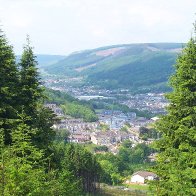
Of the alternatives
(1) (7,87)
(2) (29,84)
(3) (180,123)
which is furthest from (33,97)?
(3) (180,123)

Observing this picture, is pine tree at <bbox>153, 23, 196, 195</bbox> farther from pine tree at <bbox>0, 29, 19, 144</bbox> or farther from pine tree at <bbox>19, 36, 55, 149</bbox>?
pine tree at <bbox>0, 29, 19, 144</bbox>

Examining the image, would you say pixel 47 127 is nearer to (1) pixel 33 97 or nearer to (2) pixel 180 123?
(1) pixel 33 97

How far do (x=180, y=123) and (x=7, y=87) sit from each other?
30.1 ft

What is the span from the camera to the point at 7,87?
22141 mm

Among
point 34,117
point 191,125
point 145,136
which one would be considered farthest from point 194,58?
point 145,136

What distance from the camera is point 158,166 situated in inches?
838

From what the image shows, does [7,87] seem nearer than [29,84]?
Yes

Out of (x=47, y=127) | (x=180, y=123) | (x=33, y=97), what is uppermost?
(x=33, y=97)

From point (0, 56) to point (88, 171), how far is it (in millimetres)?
46840

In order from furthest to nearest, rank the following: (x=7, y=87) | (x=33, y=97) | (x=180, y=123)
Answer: (x=33, y=97) → (x=7, y=87) → (x=180, y=123)

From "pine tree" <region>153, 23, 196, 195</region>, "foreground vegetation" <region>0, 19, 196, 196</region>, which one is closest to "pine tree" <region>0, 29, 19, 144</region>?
"foreground vegetation" <region>0, 19, 196, 196</region>

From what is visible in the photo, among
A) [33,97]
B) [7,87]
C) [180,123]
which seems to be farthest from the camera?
[33,97]

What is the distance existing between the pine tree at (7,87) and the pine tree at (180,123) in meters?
7.95

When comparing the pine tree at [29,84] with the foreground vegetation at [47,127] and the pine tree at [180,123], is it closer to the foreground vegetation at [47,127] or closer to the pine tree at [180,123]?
the foreground vegetation at [47,127]
